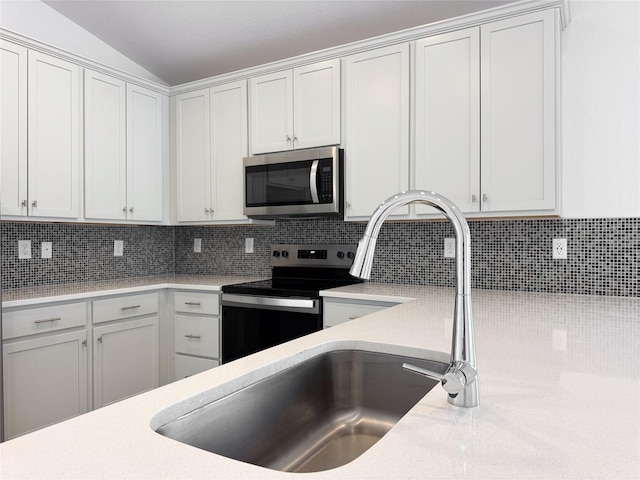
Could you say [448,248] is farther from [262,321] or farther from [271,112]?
[271,112]

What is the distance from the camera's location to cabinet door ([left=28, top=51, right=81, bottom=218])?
2619mm

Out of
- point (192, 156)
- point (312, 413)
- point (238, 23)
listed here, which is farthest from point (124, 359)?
point (238, 23)

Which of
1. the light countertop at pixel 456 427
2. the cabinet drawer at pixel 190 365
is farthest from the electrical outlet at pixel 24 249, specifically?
the light countertop at pixel 456 427

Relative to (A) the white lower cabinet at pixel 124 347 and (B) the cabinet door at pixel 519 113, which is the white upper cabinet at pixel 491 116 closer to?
(B) the cabinet door at pixel 519 113

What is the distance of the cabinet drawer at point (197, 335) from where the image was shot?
9.89 ft

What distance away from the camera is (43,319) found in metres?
2.42

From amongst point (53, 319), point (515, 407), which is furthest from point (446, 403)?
point (53, 319)

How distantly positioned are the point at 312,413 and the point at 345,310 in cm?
137

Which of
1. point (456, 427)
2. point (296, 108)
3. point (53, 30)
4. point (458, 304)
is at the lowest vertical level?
point (456, 427)

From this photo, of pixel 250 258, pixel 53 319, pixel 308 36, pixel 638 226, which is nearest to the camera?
pixel 638 226

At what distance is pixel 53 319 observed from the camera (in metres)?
2.46

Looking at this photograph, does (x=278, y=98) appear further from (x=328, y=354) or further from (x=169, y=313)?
(x=328, y=354)

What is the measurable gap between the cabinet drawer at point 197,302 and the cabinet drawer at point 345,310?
830 millimetres

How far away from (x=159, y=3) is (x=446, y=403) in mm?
2992
